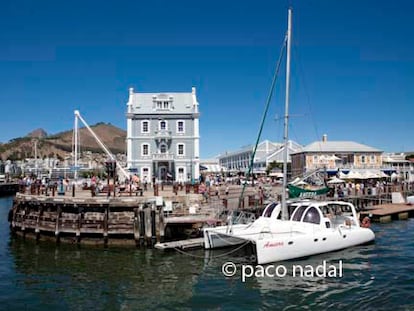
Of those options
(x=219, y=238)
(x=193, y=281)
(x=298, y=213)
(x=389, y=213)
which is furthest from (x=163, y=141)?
(x=193, y=281)

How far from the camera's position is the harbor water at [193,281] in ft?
46.5

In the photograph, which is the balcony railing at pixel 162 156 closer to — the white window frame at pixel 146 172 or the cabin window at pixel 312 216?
the white window frame at pixel 146 172

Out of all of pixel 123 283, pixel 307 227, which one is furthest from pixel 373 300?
pixel 123 283

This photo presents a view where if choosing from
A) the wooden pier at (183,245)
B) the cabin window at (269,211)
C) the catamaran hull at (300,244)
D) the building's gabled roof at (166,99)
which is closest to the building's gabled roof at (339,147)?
the building's gabled roof at (166,99)

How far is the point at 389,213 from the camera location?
34094 millimetres

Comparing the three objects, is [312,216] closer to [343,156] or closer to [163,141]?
[163,141]

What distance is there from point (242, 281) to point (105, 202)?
11.7 meters

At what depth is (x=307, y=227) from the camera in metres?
20.3

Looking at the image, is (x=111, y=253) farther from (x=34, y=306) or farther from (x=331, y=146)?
(x=331, y=146)

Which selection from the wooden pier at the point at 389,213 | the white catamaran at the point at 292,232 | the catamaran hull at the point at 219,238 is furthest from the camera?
the wooden pier at the point at 389,213

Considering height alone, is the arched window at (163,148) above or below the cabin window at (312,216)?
above

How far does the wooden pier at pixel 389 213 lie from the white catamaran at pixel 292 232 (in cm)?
1085

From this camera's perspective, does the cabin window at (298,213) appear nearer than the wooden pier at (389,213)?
Yes

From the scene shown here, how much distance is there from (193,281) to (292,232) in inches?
228
